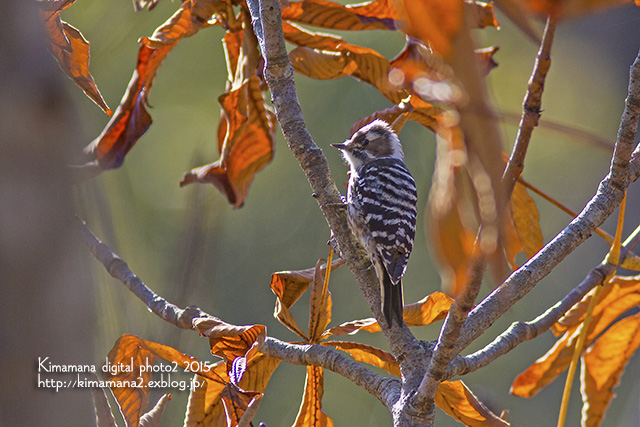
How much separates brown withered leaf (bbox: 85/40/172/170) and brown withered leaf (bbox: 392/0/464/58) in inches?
53.4

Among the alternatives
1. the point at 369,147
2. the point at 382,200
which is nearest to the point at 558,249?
the point at 382,200

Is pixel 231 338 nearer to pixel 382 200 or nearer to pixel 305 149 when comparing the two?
pixel 305 149

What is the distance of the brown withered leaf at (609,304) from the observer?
1524 millimetres

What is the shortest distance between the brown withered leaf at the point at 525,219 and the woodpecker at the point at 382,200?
74cm

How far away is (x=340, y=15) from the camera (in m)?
1.63

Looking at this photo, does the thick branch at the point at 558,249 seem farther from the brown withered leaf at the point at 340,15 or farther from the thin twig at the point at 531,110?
the brown withered leaf at the point at 340,15

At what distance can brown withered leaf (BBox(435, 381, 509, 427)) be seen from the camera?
1292 mm

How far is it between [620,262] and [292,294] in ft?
2.44

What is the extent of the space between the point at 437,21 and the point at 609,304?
4.67 feet

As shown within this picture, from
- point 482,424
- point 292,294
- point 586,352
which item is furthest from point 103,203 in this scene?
point 586,352

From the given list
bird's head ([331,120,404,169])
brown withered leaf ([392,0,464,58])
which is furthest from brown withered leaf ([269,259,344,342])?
bird's head ([331,120,404,169])

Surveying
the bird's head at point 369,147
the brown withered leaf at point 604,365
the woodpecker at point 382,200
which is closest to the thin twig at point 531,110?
the brown withered leaf at point 604,365

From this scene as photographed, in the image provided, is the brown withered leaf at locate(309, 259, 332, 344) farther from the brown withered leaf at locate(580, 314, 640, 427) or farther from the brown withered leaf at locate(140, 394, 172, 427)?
the brown withered leaf at locate(580, 314, 640, 427)

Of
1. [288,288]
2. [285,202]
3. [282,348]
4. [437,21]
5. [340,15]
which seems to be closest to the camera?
[437,21]
